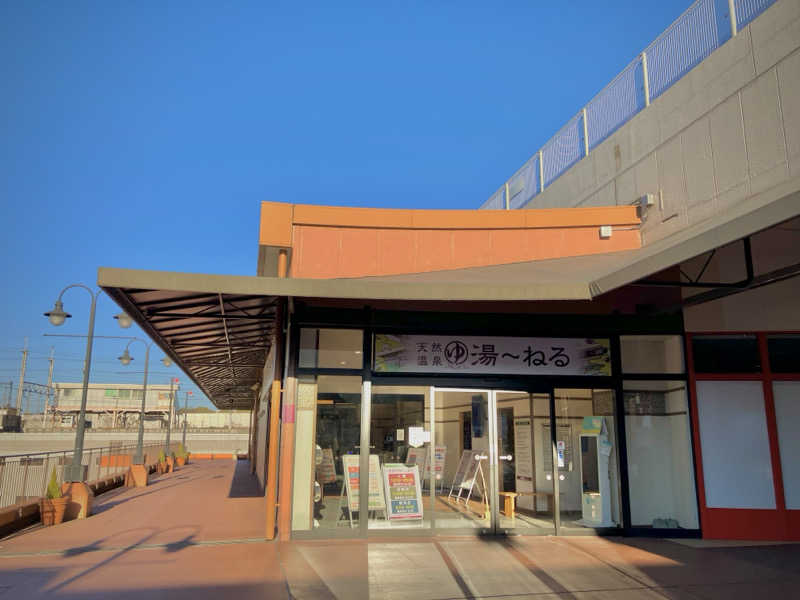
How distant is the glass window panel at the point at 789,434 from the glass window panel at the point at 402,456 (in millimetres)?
5113

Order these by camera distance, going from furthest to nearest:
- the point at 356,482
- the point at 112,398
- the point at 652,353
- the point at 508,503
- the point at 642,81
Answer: the point at 112,398 < the point at 642,81 < the point at 652,353 < the point at 508,503 < the point at 356,482

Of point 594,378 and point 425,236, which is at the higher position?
point 425,236

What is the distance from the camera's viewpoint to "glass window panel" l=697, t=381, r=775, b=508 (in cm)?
938

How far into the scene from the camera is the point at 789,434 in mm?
9461

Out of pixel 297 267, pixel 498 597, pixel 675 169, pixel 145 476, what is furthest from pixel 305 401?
pixel 145 476

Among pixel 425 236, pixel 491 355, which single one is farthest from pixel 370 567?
pixel 425 236

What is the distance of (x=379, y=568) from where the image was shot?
7.37 m

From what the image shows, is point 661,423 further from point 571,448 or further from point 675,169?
point 675,169

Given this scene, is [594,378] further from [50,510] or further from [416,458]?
[50,510]

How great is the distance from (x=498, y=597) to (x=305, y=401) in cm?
416

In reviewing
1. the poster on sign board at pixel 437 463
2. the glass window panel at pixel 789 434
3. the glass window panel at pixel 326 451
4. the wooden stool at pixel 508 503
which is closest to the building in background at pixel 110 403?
the glass window panel at pixel 326 451

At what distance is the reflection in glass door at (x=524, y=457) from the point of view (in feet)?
31.9

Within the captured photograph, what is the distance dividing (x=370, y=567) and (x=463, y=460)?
9.12ft

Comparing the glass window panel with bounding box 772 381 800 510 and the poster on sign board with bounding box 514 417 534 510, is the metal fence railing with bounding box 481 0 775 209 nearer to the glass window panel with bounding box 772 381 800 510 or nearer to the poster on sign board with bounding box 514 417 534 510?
the glass window panel with bounding box 772 381 800 510
